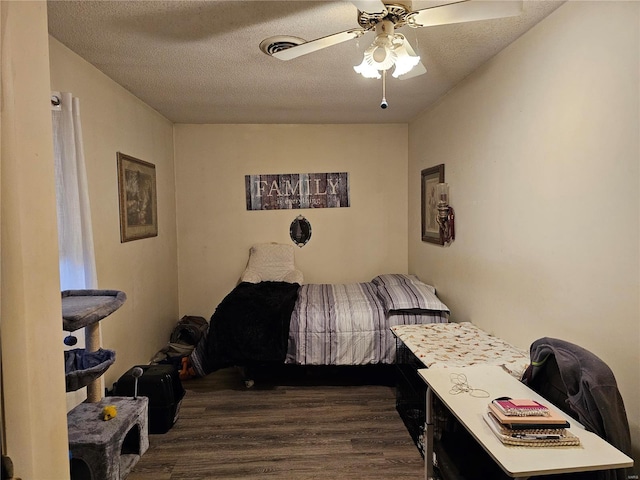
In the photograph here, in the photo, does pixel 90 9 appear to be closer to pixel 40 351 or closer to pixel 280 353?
pixel 40 351

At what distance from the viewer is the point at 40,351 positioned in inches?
33.5

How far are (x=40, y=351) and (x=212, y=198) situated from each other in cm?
383

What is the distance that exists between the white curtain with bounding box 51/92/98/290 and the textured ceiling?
0.51 m

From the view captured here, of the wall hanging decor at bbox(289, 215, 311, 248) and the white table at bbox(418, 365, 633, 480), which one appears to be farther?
the wall hanging decor at bbox(289, 215, 311, 248)

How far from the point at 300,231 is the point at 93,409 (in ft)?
9.49

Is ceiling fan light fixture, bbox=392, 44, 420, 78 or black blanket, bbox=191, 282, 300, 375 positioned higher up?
ceiling fan light fixture, bbox=392, 44, 420, 78

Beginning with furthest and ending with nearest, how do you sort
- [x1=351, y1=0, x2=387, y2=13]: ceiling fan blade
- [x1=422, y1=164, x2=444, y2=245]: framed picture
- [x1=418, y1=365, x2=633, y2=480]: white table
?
[x1=422, y1=164, x2=444, y2=245]: framed picture, [x1=351, y1=0, x2=387, y2=13]: ceiling fan blade, [x1=418, y1=365, x2=633, y2=480]: white table

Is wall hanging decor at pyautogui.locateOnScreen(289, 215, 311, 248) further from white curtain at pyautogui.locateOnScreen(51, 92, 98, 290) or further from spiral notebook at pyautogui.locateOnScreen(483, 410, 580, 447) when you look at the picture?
spiral notebook at pyautogui.locateOnScreen(483, 410, 580, 447)

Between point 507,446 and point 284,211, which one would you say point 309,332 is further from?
point 507,446

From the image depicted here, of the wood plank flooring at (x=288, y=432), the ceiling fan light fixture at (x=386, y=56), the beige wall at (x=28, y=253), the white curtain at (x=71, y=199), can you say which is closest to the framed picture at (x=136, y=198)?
the white curtain at (x=71, y=199)

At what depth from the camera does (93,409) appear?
2.10m

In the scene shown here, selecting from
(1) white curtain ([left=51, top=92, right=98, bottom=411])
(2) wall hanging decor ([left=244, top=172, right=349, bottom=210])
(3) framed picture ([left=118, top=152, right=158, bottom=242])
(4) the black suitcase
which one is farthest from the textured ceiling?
(4) the black suitcase

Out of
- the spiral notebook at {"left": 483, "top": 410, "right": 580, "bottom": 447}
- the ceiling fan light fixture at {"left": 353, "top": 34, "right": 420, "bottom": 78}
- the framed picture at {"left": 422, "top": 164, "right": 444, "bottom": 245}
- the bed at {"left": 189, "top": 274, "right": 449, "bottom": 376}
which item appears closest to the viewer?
the spiral notebook at {"left": 483, "top": 410, "right": 580, "bottom": 447}

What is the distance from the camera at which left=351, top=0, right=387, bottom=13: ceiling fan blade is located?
4.83 feet
